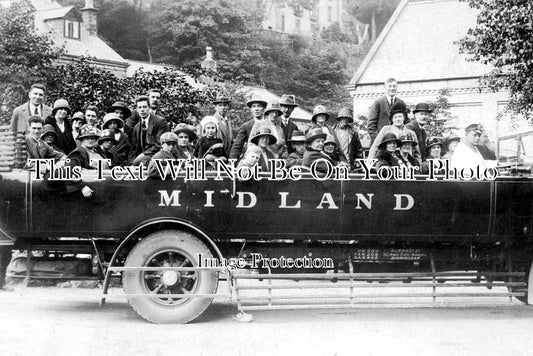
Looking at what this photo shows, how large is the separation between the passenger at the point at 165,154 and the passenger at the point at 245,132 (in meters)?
1.09

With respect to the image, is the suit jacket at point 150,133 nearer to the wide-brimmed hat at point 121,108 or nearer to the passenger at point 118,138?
the passenger at point 118,138

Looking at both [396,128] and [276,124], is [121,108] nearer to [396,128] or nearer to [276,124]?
[276,124]

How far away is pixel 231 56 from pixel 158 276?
→ 13213mm

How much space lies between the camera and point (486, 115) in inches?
972

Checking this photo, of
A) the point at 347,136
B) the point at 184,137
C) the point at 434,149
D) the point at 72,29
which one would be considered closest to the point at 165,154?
the point at 184,137

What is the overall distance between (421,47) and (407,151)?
20.0m

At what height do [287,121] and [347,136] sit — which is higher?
[287,121]

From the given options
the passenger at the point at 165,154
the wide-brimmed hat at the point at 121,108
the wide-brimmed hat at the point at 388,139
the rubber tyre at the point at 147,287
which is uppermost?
the wide-brimmed hat at the point at 121,108

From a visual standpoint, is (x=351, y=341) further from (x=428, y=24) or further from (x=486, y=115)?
(x=486, y=115)

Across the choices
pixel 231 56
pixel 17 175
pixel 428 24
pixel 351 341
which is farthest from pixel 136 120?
pixel 428 24

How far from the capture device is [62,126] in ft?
23.4

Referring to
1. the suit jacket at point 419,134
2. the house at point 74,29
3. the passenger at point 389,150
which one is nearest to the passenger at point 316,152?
the passenger at point 389,150

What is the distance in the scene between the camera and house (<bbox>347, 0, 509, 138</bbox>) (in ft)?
76.3

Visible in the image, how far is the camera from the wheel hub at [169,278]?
18.7 feet
